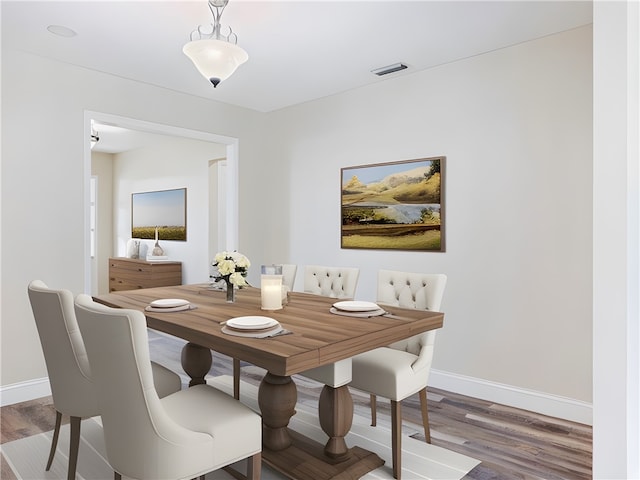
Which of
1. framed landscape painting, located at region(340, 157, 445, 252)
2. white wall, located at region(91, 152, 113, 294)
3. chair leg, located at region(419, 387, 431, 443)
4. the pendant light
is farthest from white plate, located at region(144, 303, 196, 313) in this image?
white wall, located at region(91, 152, 113, 294)

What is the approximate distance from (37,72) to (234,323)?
9.56 ft

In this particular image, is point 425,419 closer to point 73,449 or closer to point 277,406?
point 277,406

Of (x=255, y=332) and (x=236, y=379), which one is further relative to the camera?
(x=236, y=379)

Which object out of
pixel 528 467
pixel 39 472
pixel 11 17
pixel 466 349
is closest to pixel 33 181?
pixel 11 17

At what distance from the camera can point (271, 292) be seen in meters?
2.44

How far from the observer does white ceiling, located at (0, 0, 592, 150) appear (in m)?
2.69

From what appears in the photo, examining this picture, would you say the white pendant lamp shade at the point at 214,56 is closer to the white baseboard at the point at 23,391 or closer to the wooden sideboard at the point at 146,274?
the white baseboard at the point at 23,391

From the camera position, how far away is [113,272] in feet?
24.1

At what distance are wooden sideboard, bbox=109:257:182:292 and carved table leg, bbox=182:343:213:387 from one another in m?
3.65

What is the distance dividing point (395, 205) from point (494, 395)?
1704 millimetres

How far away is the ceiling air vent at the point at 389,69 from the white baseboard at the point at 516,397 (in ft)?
8.29

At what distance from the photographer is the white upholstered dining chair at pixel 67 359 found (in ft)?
6.61

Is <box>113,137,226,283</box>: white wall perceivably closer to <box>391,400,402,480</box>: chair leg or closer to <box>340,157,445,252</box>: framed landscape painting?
<box>340,157,445,252</box>: framed landscape painting

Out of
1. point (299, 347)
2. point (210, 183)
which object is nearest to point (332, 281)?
point (299, 347)
